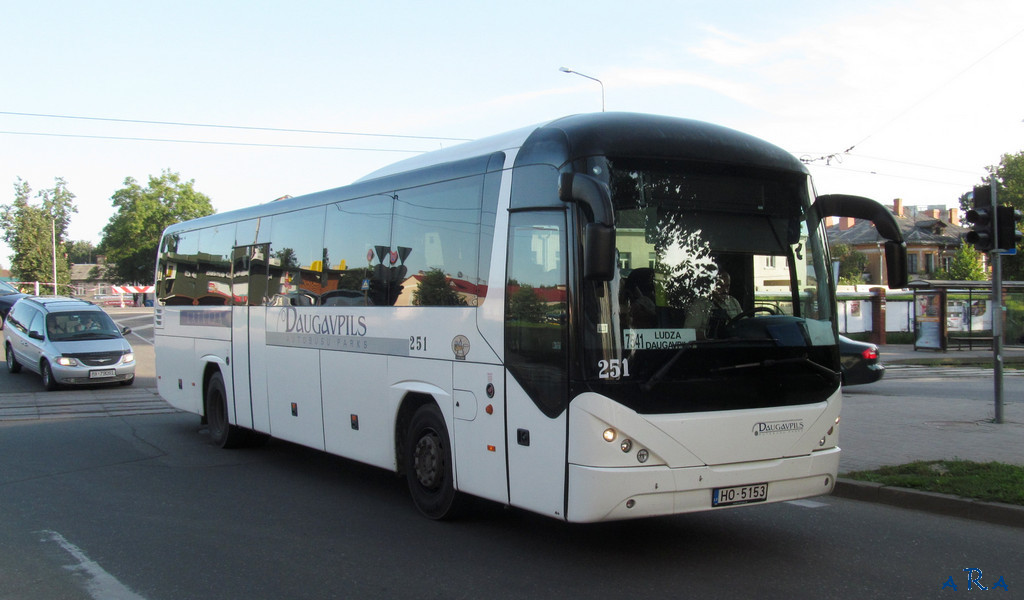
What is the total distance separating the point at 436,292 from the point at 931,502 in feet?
15.3

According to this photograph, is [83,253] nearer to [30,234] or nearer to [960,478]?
[30,234]

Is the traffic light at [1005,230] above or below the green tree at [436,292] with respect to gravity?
above

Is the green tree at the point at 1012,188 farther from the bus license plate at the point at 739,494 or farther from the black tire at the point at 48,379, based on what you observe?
the bus license plate at the point at 739,494

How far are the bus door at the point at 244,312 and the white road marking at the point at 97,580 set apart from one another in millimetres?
4375

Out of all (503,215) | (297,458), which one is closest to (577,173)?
(503,215)

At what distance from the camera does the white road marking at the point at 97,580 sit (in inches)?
220

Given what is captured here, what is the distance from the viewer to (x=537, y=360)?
6316 mm

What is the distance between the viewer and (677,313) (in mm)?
6109

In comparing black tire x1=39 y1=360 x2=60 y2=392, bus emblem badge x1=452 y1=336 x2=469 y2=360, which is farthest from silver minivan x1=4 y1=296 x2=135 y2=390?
bus emblem badge x1=452 y1=336 x2=469 y2=360

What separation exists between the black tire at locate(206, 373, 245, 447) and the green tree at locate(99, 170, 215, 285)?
3789 inches

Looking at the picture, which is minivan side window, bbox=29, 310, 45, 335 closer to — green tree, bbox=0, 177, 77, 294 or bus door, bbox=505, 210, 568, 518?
bus door, bbox=505, 210, 568, 518

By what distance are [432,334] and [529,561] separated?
83.6 inches

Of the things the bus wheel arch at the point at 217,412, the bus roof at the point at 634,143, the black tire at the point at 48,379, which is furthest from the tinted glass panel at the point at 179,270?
the bus roof at the point at 634,143

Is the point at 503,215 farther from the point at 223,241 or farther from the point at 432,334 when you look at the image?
the point at 223,241
